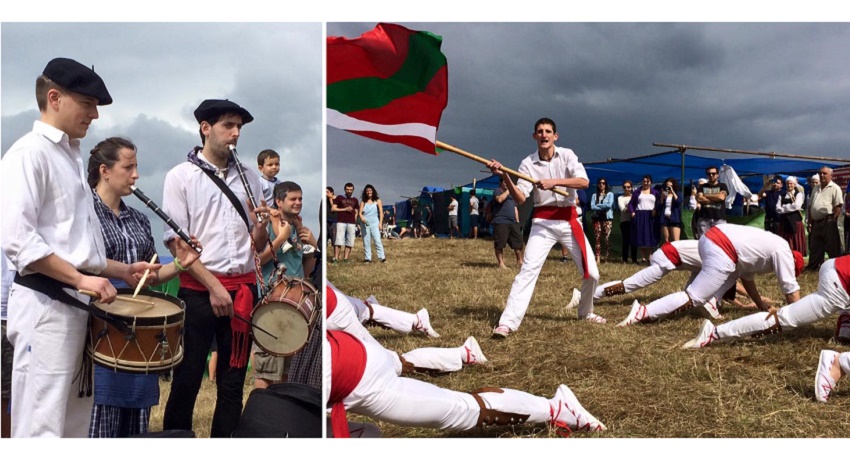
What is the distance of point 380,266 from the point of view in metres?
10.1

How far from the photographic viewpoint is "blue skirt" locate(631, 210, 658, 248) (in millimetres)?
10055

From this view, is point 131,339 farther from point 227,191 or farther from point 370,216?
point 370,216

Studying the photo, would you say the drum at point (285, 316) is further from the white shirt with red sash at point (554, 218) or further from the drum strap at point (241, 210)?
the white shirt with red sash at point (554, 218)

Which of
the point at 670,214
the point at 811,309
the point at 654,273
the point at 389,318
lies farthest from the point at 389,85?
the point at 670,214

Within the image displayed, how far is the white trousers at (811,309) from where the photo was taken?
3.85 metres

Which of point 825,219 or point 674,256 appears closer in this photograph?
point 674,256

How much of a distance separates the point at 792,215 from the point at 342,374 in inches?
373

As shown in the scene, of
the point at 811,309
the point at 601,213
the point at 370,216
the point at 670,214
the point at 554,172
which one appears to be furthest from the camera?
the point at 370,216

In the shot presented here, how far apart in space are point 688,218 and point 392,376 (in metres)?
9.47

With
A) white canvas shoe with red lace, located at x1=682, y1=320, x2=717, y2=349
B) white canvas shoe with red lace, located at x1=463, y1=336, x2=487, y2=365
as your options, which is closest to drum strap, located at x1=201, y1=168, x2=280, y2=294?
white canvas shoe with red lace, located at x1=463, y1=336, x2=487, y2=365

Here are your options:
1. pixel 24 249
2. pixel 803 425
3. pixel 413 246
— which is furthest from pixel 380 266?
pixel 24 249

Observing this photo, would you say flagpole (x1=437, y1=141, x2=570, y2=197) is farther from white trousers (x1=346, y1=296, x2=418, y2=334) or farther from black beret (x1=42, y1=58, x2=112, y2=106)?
black beret (x1=42, y1=58, x2=112, y2=106)

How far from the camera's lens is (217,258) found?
2.29 metres
